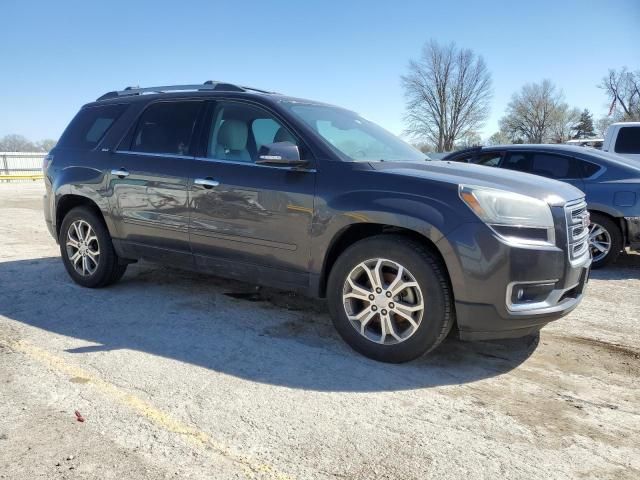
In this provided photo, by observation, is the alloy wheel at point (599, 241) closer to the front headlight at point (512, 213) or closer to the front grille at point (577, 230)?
the front grille at point (577, 230)

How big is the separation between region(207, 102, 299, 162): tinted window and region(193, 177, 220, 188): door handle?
0.21m

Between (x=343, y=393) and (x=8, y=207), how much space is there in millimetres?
13105

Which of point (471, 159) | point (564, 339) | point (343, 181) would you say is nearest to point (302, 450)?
point (343, 181)

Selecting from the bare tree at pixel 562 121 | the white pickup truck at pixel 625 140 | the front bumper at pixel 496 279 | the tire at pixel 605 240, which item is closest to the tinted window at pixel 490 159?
the tire at pixel 605 240

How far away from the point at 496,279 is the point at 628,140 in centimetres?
856

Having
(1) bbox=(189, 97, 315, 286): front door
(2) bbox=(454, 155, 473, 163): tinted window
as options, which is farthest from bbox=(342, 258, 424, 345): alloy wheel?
(2) bbox=(454, 155, 473, 163): tinted window

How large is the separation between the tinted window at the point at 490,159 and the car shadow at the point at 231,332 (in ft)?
13.6

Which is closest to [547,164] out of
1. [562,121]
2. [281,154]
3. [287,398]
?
[281,154]

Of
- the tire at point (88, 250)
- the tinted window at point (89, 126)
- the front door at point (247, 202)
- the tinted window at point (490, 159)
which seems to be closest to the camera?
the front door at point (247, 202)

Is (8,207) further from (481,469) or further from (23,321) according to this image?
(481,469)

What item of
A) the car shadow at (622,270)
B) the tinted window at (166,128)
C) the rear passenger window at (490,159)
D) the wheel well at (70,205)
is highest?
the tinted window at (166,128)

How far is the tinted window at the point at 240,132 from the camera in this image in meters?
4.22

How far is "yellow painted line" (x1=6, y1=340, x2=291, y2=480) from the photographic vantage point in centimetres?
238

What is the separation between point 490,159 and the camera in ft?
25.4
